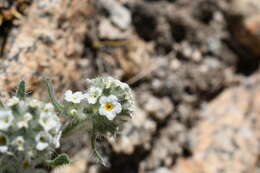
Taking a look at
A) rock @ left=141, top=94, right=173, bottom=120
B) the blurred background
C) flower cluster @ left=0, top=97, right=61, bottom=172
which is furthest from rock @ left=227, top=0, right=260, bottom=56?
flower cluster @ left=0, top=97, right=61, bottom=172

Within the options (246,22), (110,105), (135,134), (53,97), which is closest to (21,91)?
(53,97)

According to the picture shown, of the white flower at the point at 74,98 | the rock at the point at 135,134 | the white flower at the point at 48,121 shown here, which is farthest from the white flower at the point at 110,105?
the rock at the point at 135,134

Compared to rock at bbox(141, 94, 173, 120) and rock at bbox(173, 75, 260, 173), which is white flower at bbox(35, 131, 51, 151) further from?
rock at bbox(173, 75, 260, 173)

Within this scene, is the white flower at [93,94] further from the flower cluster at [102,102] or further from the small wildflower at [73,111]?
the small wildflower at [73,111]

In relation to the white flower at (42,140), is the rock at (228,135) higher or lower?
higher

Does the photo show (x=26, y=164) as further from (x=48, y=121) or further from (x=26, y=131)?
(x=48, y=121)

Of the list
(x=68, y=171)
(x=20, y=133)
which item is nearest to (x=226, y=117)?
(x=68, y=171)

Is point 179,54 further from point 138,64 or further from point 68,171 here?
point 68,171
